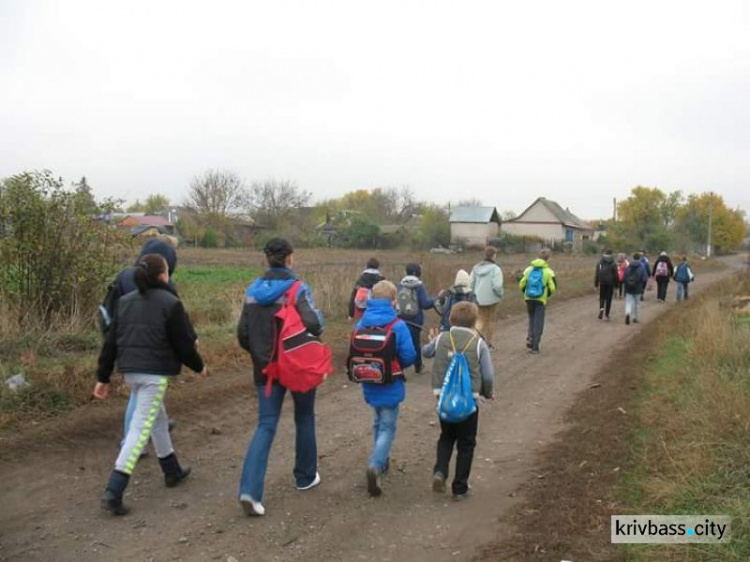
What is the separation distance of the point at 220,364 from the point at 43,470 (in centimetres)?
418

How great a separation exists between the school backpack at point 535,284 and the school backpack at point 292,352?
7.70m

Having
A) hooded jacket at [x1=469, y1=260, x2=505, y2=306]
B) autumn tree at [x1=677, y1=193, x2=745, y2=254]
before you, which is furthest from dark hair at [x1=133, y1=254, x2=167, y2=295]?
autumn tree at [x1=677, y1=193, x2=745, y2=254]

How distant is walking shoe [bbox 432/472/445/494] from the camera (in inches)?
206

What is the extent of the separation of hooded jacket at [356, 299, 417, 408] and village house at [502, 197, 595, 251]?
7642cm

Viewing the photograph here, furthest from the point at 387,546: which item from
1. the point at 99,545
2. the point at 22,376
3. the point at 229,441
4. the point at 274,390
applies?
the point at 22,376

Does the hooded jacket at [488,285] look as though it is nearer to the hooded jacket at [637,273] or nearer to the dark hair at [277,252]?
the hooded jacket at [637,273]

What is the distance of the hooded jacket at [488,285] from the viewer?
11508mm

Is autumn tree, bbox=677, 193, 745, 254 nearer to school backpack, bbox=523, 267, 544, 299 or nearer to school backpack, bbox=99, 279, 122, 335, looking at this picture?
school backpack, bbox=523, 267, 544, 299

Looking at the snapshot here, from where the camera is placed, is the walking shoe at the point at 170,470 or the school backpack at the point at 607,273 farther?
the school backpack at the point at 607,273

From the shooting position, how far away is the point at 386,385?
5.39 meters

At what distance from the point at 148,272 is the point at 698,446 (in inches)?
179

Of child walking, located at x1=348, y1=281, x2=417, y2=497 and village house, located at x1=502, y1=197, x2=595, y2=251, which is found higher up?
village house, located at x1=502, y1=197, x2=595, y2=251

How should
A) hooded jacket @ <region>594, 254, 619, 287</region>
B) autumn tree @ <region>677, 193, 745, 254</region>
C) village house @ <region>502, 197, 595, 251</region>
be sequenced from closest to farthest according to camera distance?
1. hooded jacket @ <region>594, 254, 619, 287</region>
2. village house @ <region>502, 197, 595, 251</region>
3. autumn tree @ <region>677, 193, 745, 254</region>

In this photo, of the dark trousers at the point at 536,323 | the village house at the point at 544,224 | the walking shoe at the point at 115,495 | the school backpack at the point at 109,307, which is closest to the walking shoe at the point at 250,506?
the walking shoe at the point at 115,495
